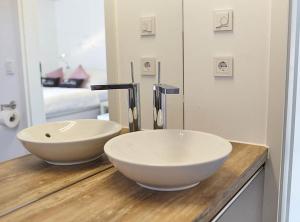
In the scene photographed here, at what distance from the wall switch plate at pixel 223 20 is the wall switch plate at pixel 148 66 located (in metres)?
0.35

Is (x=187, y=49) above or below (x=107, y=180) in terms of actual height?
above

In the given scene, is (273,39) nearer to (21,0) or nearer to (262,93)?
(262,93)

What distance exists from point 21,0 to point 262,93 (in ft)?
3.17

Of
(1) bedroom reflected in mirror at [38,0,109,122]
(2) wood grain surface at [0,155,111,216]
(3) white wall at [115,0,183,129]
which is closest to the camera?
(2) wood grain surface at [0,155,111,216]

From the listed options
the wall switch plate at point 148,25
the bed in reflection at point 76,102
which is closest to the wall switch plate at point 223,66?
the wall switch plate at point 148,25

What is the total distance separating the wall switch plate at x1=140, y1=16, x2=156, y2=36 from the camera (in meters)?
1.55

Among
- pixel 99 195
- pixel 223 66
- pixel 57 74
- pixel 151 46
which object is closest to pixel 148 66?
pixel 151 46

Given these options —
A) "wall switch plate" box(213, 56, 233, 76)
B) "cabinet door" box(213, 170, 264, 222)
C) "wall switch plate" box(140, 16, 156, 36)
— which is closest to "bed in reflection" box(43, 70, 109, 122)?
"wall switch plate" box(140, 16, 156, 36)

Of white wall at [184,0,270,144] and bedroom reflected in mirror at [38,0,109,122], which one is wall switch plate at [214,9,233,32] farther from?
bedroom reflected in mirror at [38,0,109,122]

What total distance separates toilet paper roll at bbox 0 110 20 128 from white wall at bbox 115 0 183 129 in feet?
1.83

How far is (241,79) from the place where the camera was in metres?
1.37

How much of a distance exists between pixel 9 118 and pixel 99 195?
1.30 ft

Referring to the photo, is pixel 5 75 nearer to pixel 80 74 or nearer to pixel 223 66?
pixel 80 74

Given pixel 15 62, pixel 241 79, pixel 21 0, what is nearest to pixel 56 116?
pixel 15 62
